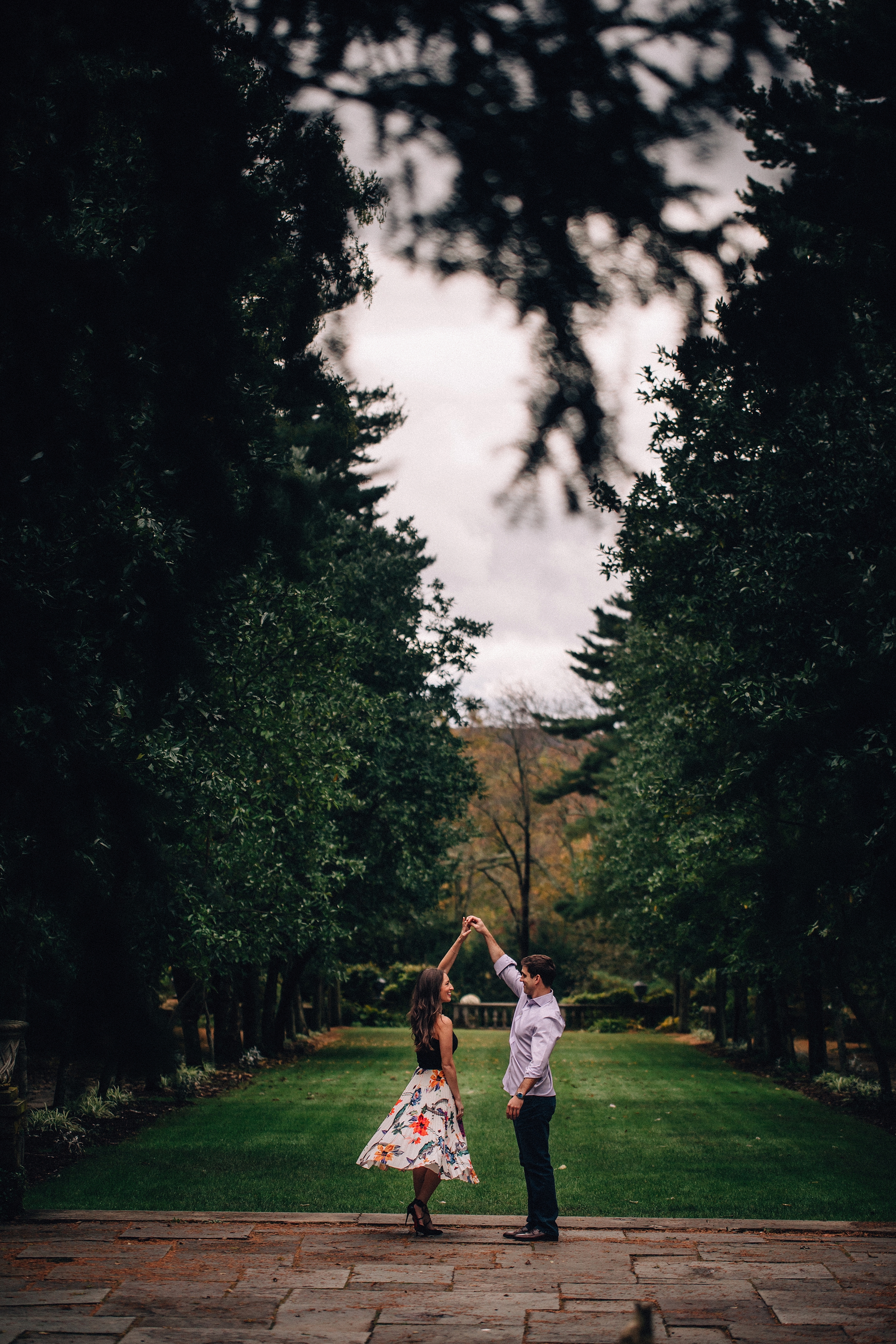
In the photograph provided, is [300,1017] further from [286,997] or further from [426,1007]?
[426,1007]

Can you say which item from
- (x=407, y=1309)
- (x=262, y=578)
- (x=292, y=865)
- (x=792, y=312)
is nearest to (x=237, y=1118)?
(x=292, y=865)

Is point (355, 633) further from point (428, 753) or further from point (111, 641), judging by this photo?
point (111, 641)

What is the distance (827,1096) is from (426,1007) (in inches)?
469

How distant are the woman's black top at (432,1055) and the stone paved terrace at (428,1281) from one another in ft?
3.56

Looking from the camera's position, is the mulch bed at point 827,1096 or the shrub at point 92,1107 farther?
the mulch bed at point 827,1096

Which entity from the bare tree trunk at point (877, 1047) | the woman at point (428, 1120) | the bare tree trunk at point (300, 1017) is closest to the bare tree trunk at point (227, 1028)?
the bare tree trunk at point (300, 1017)

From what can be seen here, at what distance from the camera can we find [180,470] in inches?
120

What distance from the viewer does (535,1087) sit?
6.96m

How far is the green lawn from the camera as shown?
8.68m

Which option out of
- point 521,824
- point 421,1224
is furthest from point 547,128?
point 521,824

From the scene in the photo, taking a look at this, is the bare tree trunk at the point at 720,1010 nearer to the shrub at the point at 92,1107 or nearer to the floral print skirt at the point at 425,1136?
the shrub at the point at 92,1107

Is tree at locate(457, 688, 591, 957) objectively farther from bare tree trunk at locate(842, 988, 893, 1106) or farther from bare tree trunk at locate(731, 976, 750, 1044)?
bare tree trunk at locate(842, 988, 893, 1106)

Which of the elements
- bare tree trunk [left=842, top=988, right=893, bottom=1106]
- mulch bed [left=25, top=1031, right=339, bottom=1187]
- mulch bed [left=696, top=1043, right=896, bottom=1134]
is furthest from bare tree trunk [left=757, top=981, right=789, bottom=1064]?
mulch bed [left=25, top=1031, right=339, bottom=1187]

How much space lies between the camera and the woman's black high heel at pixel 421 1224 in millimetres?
7297
